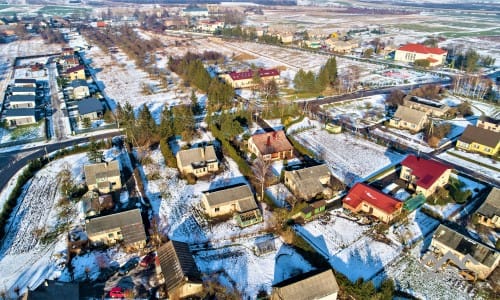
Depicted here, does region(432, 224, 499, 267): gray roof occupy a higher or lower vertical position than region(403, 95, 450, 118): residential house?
lower

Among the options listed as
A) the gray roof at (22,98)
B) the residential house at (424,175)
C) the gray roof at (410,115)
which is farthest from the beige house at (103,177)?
the gray roof at (410,115)

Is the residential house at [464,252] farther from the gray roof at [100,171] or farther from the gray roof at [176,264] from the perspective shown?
the gray roof at [100,171]

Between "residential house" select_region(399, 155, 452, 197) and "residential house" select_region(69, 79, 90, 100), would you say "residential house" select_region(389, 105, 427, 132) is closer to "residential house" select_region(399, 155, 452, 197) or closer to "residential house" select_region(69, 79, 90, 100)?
"residential house" select_region(399, 155, 452, 197)

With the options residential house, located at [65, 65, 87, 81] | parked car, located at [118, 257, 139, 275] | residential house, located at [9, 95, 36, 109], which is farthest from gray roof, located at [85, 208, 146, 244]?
residential house, located at [65, 65, 87, 81]

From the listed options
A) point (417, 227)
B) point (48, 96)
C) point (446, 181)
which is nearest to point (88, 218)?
point (417, 227)

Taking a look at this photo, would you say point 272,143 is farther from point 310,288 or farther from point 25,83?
point 25,83

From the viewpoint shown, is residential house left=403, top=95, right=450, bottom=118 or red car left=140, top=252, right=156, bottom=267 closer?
red car left=140, top=252, right=156, bottom=267
